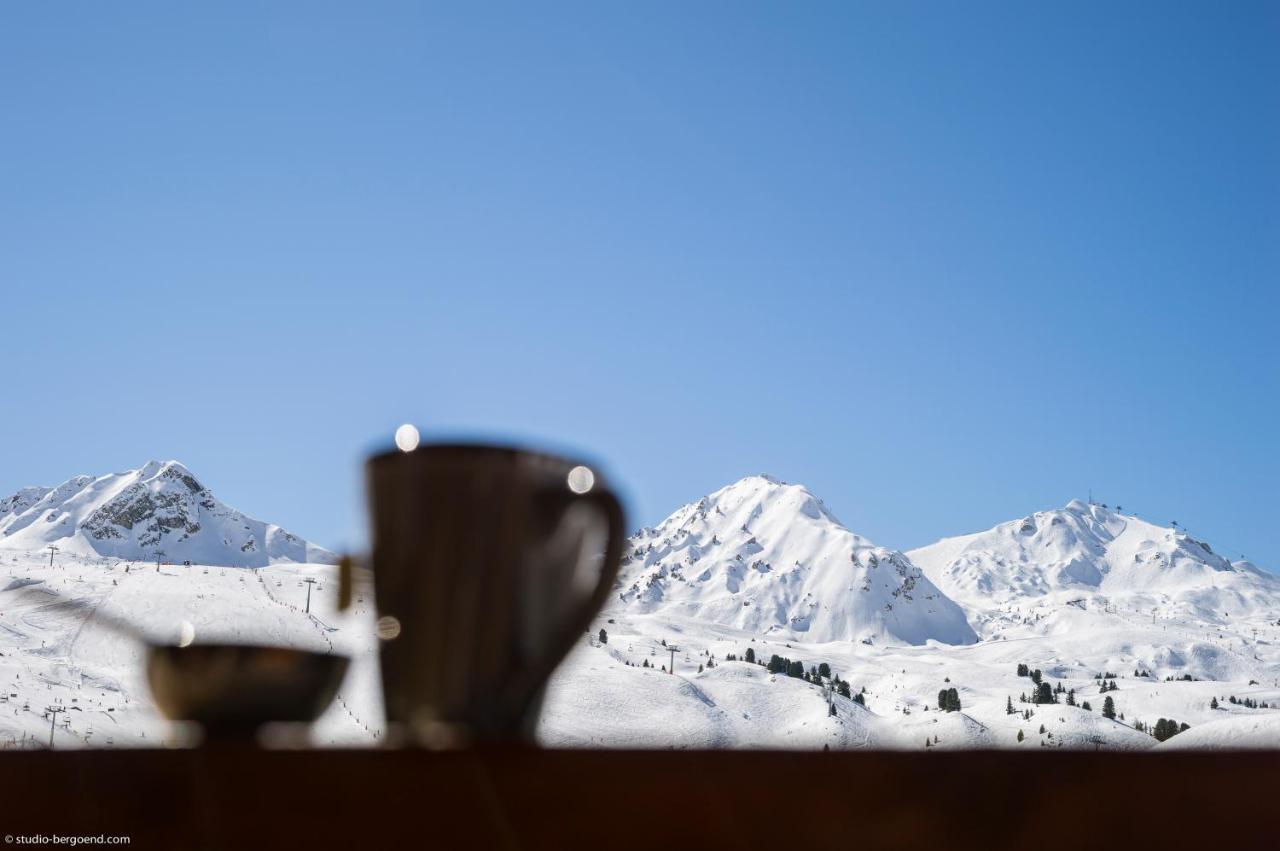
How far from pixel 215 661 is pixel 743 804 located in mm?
466

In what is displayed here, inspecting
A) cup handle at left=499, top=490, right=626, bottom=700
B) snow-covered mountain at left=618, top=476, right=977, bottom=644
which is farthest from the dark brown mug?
snow-covered mountain at left=618, top=476, right=977, bottom=644

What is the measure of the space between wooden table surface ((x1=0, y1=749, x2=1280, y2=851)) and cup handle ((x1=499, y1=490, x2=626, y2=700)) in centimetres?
38

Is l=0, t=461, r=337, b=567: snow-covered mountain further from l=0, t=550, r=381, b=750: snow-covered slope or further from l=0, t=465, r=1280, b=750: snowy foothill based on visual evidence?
l=0, t=550, r=381, b=750: snow-covered slope

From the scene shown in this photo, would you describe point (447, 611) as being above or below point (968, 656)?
above

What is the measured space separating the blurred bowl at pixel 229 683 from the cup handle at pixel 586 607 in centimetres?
16

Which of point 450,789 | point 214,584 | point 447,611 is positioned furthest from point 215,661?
point 214,584

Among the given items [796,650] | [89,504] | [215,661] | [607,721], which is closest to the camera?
[215,661]

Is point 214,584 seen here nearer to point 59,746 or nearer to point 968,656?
point 968,656

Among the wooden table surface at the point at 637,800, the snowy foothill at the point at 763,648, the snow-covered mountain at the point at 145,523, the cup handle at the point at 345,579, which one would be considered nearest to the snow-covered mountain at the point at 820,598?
the snowy foothill at the point at 763,648

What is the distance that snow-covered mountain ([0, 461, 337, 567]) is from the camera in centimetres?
16425

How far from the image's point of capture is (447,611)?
780mm

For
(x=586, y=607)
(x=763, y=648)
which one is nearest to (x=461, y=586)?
(x=586, y=607)

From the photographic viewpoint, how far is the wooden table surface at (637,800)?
0.39 m

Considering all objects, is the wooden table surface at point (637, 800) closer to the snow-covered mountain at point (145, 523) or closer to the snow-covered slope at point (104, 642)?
the snow-covered slope at point (104, 642)
